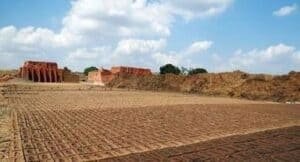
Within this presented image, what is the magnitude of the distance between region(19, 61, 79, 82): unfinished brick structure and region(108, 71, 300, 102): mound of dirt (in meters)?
17.8

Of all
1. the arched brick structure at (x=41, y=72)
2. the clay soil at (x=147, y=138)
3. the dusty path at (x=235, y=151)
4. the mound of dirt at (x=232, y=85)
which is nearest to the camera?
the dusty path at (x=235, y=151)

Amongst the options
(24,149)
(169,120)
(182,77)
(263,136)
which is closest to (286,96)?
(182,77)

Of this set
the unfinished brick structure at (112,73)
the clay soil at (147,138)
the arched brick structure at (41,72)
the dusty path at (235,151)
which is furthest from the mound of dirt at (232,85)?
the dusty path at (235,151)

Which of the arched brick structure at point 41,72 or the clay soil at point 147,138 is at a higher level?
the arched brick structure at point 41,72

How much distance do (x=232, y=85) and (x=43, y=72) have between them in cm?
3804

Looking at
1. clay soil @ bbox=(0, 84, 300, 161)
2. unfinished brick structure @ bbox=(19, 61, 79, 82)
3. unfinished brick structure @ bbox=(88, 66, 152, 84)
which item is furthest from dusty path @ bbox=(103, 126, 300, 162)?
unfinished brick structure @ bbox=(88, 66, 152, 84)

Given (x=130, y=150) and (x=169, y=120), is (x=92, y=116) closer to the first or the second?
(x=169, y=120)

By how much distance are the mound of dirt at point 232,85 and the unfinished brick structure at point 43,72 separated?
58.3ft

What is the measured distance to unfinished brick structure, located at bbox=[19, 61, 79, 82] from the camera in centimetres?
6644

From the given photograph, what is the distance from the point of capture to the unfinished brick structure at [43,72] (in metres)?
66.4

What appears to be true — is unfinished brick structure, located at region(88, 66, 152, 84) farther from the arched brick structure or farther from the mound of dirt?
the mound of dirt

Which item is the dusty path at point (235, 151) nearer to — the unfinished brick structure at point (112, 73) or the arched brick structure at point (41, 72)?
the arched brick structure at point (41, 72)

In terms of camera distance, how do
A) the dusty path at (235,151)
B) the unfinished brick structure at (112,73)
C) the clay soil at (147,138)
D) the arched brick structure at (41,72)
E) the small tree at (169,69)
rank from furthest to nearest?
the small tree at (169,69), the unfinished brick structure at (112,73), the arched brick structure at (41,72), the clay soil at (147,138), the dusty path at (235,151)

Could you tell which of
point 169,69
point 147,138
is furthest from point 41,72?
point 147,138
